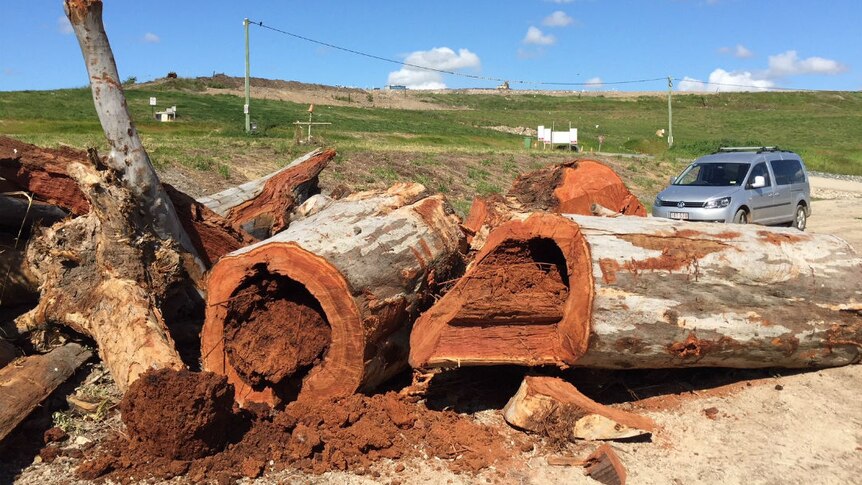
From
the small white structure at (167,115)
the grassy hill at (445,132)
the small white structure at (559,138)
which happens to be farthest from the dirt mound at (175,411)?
the small white structure at (559,138)

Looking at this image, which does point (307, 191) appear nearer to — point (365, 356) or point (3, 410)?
point (365, 356)

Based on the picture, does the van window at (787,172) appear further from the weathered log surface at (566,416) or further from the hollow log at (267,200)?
the weathered log surface at (566,416)

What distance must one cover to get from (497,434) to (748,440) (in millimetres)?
1764

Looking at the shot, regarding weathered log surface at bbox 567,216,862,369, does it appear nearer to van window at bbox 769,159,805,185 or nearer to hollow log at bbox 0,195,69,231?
hollow log at bbox 0,195,69,231

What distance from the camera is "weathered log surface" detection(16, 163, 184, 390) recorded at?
5.17 meters

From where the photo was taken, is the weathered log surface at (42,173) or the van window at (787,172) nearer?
the weathered log surface at (42,173)

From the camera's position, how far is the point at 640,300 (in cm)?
506

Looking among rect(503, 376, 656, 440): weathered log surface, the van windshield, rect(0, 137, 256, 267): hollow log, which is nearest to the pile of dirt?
rect(503, 376, 656, 440): weathered log surface

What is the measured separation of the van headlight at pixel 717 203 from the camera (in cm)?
1282

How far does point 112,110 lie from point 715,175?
11548mm

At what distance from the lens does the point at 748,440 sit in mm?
5039

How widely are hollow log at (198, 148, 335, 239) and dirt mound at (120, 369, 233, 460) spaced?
3408mm

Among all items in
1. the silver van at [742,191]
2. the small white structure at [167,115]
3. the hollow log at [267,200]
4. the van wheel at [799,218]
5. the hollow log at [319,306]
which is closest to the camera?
the hollow log at [319,306]

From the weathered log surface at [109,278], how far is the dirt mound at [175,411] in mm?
723
